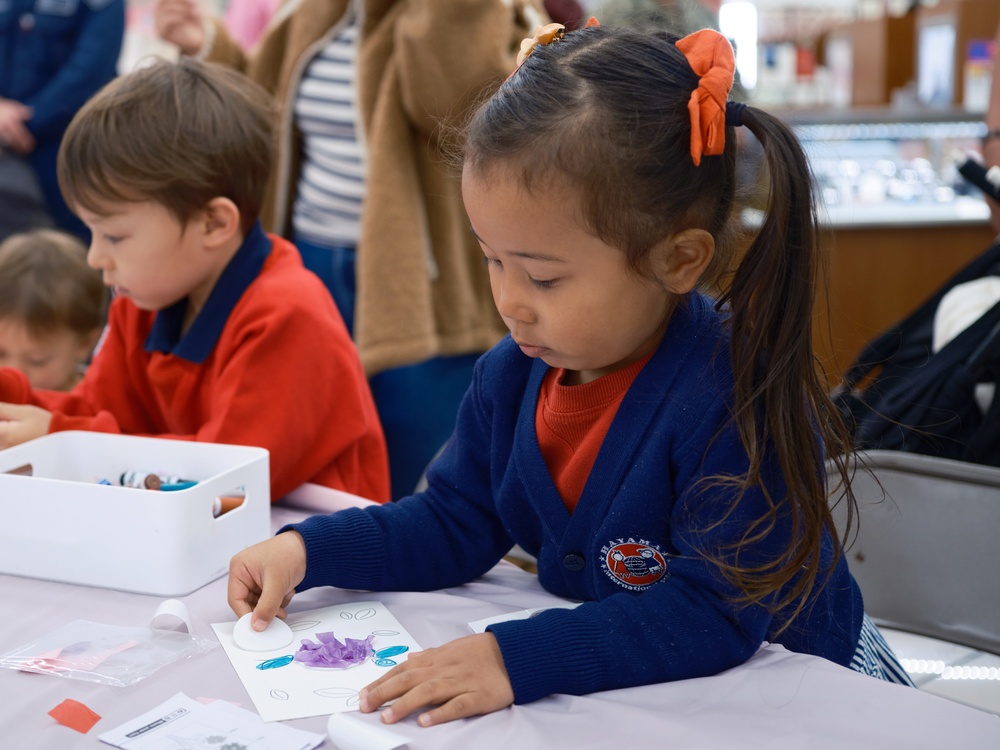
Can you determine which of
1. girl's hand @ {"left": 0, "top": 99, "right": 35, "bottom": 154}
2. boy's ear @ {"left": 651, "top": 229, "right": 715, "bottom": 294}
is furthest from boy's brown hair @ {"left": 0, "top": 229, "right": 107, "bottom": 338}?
boy's ear @ {"left": 651, "top": 229, "right": 715, "bottom": 294}

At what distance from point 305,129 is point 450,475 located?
120 cm

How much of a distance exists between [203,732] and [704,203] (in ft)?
1.93

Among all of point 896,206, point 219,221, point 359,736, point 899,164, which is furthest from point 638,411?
point 899,164

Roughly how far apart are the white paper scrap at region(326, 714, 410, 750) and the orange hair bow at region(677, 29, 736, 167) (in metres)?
0.50

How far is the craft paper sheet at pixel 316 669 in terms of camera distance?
79cm

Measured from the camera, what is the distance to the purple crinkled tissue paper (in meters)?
0.86

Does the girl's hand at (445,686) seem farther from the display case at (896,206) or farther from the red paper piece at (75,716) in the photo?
the display case at (896,206)

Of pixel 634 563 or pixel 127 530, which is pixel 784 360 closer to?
pixel 634 563

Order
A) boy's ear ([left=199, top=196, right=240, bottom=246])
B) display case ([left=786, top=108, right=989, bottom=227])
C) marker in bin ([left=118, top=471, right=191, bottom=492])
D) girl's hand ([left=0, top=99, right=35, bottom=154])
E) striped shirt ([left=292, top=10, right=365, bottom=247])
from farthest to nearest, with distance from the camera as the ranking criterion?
1. display case ([left=786, top=108, right=989, bottom=227])
2. girl's hand ([left=0, top=99, right=35, bottom=154])
3. striped shirt ([left=292, top=10, right=365, bottom=247])
4. boy's ear ([left=199, top=196, right=240, bottom=246])
5. marker in bin ([left=118, top=471, right=191, bottom=492])

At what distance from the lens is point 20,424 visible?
51.5 inches

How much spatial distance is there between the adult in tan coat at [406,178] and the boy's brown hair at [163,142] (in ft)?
1.59

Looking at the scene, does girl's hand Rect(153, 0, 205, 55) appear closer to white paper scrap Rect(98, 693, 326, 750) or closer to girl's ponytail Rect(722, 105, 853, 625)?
girl's ponytail Rect(722, 105, 853, 625)

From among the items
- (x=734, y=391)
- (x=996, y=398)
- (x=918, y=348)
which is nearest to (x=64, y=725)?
(x=734, y=391)

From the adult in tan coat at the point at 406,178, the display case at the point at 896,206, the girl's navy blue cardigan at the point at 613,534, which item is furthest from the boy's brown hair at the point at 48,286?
the display case at the point at 896,206
